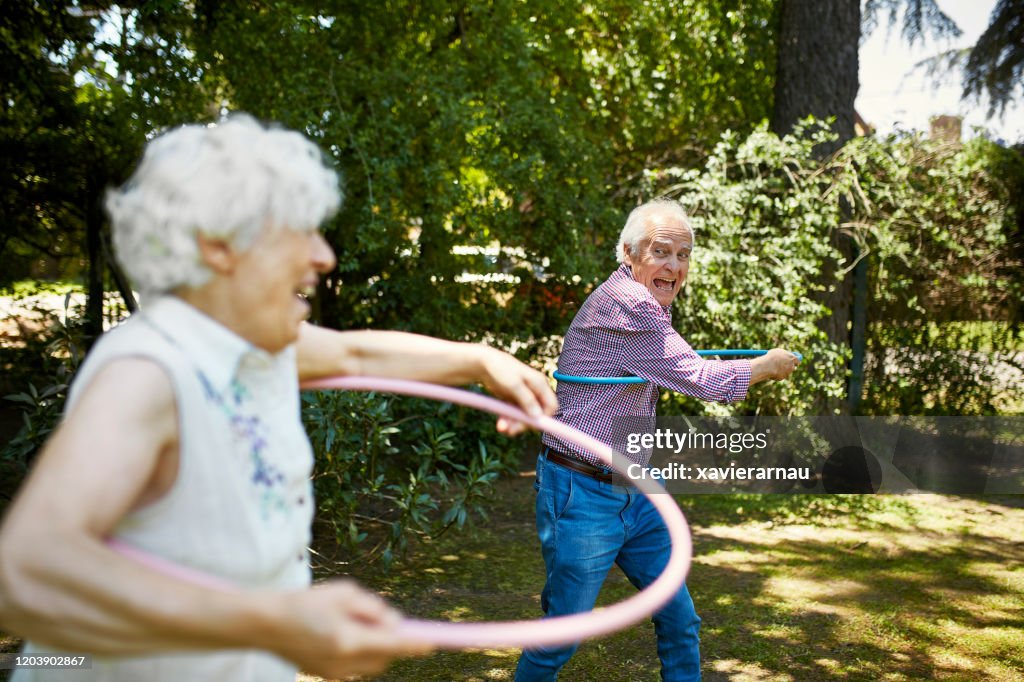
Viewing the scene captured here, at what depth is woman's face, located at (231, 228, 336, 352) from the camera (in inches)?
56.2

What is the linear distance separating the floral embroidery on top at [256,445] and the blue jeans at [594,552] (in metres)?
1.71

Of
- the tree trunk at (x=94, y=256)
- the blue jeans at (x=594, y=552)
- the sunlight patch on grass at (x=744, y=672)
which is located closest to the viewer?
the blue jeans at (x=594, y=552)

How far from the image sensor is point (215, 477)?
1386 mm

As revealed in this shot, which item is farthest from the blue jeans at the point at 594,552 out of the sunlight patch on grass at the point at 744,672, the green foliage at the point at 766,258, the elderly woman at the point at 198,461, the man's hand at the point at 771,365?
the green foliage at the point at 766,258

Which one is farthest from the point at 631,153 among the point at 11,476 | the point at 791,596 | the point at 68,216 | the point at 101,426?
the point at 101,426

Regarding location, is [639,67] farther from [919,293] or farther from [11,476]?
[11,476]

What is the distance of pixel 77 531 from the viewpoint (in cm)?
115

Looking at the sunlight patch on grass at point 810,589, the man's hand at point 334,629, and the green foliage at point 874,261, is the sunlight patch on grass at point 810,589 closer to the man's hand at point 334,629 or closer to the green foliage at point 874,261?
the green foliage at point 874,261

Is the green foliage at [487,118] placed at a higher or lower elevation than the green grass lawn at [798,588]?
higher

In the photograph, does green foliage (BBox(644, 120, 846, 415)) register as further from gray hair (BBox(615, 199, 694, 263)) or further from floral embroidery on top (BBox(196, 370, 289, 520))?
floral embroidery on top (BBox(196, 370, 289, 520))

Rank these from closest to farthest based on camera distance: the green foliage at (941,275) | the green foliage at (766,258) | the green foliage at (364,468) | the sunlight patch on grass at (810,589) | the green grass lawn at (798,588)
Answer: the green grass lawn at (798,588), the green foliage at (364,468), the sunlight patch on grass at (810,589), the green foliage at (766,258), the green foliage at (941,275)

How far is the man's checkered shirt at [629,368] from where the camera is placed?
316 centimetres

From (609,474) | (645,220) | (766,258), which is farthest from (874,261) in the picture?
(609,474)

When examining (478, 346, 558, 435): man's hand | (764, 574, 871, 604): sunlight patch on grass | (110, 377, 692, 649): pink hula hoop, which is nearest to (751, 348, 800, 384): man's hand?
(110, 377, 692, 649): pink hula hoop
